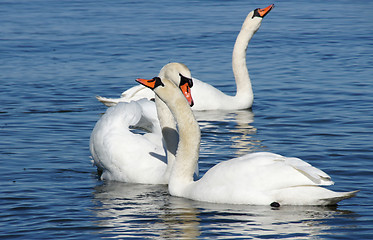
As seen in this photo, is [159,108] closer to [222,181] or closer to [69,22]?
[222,181]

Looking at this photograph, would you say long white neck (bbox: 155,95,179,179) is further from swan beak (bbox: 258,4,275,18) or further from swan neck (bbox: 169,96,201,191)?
swan beak (bbox: 258,4,275,18)

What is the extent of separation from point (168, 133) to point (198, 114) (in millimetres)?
4422

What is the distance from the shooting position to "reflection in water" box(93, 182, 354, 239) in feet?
23.3

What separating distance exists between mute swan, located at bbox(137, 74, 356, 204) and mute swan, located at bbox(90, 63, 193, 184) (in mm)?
496

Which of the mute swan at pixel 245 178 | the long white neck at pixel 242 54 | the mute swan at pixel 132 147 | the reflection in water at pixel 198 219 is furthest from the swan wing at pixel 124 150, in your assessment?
the long white neck at pixel 242 54

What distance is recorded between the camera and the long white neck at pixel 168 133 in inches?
348

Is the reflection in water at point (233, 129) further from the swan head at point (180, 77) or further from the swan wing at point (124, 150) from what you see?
the swan head at point (180, 77)

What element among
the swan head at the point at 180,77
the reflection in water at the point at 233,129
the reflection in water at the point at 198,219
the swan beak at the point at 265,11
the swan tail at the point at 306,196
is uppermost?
the swan beak at the point at 265,11

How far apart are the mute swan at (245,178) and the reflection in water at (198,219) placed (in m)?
0.09

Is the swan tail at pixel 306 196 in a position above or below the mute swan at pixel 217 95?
below

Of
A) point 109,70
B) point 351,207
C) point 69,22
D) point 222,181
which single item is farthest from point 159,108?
point 69,22

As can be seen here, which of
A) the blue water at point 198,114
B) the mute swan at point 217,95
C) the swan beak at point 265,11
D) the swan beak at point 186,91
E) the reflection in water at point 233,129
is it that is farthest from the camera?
the swan beak at point 265,11

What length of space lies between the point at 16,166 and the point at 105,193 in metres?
1.56

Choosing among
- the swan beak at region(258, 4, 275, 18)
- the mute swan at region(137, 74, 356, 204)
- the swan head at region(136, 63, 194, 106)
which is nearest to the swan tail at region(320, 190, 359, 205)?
the mute swan at region(137, 74, 356, 204)
